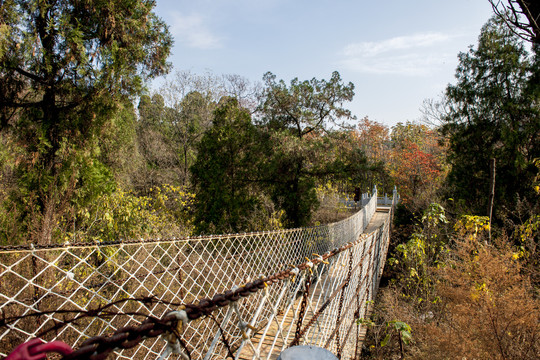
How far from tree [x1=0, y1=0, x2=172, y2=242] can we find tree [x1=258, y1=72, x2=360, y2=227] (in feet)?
9.72

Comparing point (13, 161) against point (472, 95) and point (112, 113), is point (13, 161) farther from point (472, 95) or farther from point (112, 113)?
point (472, 95)

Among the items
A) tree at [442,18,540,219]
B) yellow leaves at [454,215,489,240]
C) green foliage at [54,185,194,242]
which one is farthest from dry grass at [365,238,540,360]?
tree at [442,18,540,219]

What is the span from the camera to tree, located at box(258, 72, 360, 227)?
6340 millimetres

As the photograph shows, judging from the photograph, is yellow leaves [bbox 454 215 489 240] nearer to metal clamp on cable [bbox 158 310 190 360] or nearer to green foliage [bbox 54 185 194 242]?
metal clamp on cable [bbox 158 310 190 360]

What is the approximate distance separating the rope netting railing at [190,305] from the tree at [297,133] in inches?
43.1

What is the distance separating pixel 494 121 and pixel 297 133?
4.95 m

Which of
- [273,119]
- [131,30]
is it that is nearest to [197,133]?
[273,119]

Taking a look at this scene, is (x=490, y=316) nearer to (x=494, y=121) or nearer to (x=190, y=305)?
(x=190, y=305)

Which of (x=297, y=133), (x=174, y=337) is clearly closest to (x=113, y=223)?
(x=297, y=133)

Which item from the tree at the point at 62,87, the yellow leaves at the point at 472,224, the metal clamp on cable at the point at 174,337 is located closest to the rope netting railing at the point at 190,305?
the metal clamp on cable at the point at 174,337

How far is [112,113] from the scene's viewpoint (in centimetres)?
436

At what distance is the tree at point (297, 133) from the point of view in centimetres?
634

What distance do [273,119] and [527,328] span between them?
18.9 ft

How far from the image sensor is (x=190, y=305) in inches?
23.3
